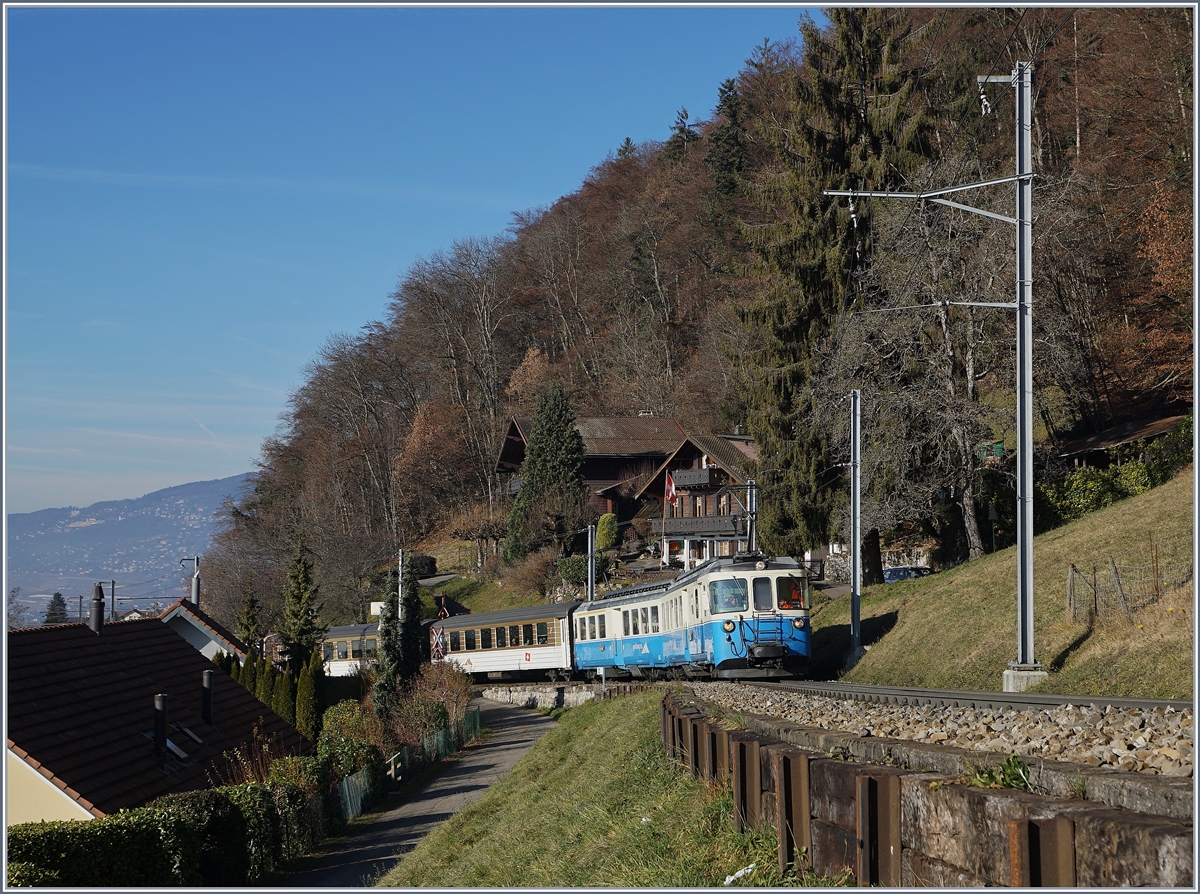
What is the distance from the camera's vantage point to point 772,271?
38.3 meters

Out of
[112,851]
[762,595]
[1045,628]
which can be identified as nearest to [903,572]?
[762,595]

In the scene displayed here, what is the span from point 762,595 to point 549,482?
139 feet

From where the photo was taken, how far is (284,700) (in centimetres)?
3039

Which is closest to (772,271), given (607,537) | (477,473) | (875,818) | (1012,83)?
(1012,83)

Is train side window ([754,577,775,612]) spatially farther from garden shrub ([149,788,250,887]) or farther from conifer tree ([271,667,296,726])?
conifer tree ([271,667,296,726])

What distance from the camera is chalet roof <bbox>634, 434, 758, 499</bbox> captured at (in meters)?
54.0

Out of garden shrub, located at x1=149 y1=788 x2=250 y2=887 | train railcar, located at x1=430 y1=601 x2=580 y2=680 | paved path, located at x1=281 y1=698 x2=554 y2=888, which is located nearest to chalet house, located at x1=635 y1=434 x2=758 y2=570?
train railcar, located at x1=430 y1=601 x2=580 y2=680

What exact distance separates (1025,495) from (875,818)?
39.7 feet

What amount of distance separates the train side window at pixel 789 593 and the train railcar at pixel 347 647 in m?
29.7

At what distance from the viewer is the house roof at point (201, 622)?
32750mm

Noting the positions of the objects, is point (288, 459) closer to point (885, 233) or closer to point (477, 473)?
point (477, 473)

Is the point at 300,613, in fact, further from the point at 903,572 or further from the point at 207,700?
the point at 903,572

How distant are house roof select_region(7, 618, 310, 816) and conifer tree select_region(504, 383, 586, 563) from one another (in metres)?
39.3

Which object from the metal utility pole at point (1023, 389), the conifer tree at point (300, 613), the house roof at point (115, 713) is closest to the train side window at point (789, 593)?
the metal utility pole at point (1023, 389)
